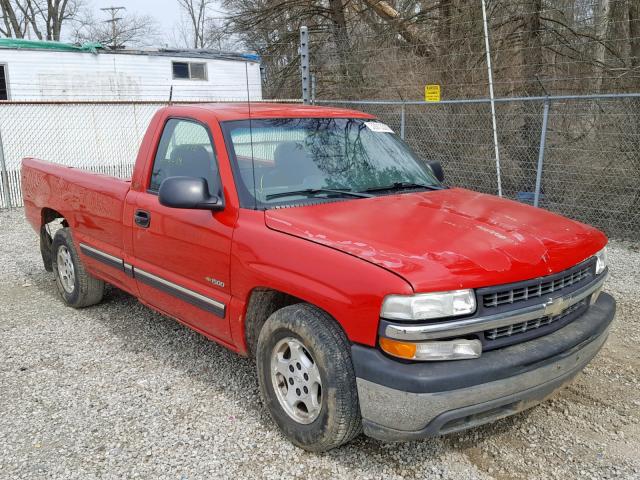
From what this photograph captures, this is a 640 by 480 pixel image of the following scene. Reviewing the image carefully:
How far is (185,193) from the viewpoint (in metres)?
3.35

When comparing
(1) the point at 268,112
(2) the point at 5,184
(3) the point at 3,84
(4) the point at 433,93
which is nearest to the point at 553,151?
(4) the point at 433,93

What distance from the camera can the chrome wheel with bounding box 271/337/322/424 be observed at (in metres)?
2.99

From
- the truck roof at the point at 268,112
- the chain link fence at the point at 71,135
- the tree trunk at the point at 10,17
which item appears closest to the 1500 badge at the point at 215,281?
the truck roof at the point at 268,112

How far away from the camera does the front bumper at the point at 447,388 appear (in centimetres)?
256

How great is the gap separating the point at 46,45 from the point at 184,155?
15697mm

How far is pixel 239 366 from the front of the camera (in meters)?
4.21

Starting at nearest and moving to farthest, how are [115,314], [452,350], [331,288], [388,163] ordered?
[452,350] < [331,288] < [388,163] < [115,314]

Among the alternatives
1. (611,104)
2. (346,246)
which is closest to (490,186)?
(611,104)

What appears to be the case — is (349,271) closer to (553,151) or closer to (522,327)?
(522,327)

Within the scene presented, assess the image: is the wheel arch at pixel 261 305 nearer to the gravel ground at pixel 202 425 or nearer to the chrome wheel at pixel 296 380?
Result: the chrome wheel at pixel 296 380

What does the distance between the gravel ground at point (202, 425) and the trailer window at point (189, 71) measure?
625 inches

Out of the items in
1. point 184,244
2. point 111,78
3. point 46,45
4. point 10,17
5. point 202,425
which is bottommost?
point 202,425

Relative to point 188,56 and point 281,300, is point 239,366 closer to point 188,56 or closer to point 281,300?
point 281,300

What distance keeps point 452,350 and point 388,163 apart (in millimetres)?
1813
